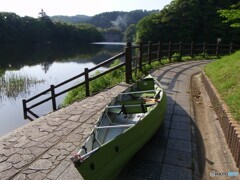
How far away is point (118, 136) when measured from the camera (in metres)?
2.62

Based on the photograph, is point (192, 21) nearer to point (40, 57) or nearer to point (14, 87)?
point (40, 57)

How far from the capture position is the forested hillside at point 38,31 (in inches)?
2484

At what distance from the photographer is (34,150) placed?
3551mm

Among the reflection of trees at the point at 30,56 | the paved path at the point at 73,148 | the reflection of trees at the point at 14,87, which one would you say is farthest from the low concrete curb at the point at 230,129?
the reflection of trees at the point at 30,56

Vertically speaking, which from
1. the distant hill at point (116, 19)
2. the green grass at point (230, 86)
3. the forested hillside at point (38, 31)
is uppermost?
the distant hill at point (116, 19)

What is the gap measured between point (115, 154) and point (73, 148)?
123 cm

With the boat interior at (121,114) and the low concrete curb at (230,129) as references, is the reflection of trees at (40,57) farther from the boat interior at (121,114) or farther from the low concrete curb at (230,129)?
the low concrete curb at (230,129)

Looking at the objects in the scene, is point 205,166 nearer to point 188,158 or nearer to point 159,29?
point 188,158

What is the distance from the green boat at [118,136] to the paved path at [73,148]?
13.1 inches

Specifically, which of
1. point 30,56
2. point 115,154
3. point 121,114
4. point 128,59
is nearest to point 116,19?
point 30,56

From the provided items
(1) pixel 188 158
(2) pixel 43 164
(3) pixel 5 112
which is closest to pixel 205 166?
(1) pixel 188 158

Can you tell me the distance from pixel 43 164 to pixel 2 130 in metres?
6.81

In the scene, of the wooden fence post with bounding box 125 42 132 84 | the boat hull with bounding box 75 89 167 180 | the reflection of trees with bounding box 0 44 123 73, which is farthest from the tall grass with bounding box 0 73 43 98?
the boat hull with bounding box 75 89 167 180

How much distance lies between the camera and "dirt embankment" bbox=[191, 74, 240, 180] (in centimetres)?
314
